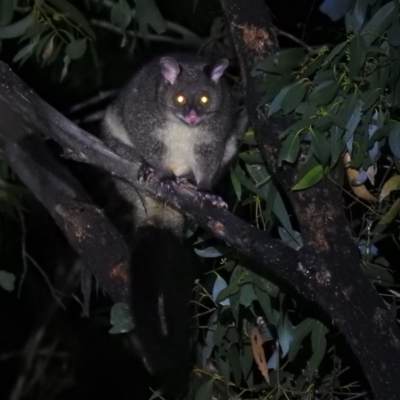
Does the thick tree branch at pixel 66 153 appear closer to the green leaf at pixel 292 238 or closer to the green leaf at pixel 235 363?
the green leaf at pixel 292 238

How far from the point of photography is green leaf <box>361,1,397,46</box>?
3221 mm

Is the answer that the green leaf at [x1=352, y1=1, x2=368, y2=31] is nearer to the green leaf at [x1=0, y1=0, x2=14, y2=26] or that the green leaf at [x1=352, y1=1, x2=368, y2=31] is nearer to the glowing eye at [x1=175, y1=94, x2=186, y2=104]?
the glowing eye at [x1=175, y1=94, x2=186, y2=104]

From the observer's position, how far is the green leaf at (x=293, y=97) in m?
3.21

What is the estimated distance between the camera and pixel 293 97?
127 inches

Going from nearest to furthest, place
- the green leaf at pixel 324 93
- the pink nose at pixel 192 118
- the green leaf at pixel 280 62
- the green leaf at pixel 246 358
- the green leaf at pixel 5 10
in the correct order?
the green leaf at pixel 324 93
the green leaf at pixel 280 62
the green leaf at pixel 246 358
the green leaf at pixel 5 10
the pink nose at pixel 192 118

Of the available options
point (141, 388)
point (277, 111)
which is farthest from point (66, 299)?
point (277, 111)

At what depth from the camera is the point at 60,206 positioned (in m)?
3.86

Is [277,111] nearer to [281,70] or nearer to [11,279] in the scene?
[281,70]

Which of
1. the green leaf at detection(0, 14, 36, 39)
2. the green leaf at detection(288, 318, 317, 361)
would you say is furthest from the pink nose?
the green leaf at detection(288, 318, 317, 361)

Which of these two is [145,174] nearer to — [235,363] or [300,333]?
[235,363]

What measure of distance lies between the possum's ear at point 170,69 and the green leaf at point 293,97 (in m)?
1.24

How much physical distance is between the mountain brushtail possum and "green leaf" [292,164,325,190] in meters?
0.96

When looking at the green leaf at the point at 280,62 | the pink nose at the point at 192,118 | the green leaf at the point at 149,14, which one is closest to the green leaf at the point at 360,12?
the green leaf at the point at 280,62

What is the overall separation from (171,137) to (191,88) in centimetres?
27
